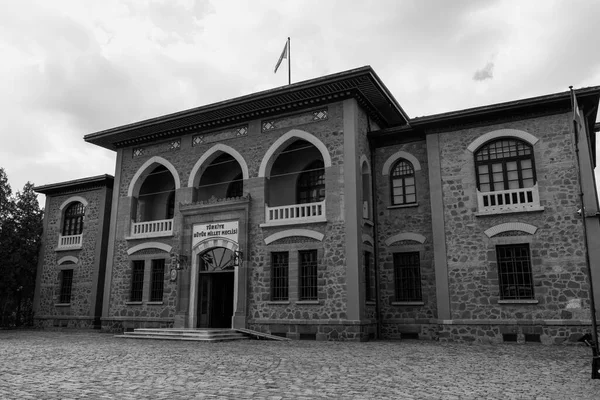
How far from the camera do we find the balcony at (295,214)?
18.3 metres

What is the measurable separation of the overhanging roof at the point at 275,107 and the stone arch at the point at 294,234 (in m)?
4.75

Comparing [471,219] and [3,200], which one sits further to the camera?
[3,200]

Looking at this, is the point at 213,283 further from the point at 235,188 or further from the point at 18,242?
the point at 18,242

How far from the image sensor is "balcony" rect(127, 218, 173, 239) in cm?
2153

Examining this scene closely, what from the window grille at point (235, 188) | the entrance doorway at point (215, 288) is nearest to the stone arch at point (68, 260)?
the entrance doorway at point (215, 288)

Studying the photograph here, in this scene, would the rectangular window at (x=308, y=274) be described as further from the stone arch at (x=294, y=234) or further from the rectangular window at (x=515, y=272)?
the rectangular window at (x=515, y=272)

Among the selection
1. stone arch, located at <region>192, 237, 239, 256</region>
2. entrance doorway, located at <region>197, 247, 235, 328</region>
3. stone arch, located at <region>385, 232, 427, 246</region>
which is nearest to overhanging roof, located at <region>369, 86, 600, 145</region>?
stone arch, located at <region>385, 232, 427, 246</region>

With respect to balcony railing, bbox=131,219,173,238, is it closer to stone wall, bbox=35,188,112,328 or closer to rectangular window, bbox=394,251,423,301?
stone wall, bbox=35,188,112,328

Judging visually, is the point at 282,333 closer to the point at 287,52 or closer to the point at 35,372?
the point at 35,372

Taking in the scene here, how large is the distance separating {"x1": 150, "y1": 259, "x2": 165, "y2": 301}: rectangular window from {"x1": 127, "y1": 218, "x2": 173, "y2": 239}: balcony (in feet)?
3.93

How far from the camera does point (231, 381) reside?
8070mm

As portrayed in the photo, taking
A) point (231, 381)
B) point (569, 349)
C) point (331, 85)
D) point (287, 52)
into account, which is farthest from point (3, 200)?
point (569, 349)

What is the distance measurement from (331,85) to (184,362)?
438 inches

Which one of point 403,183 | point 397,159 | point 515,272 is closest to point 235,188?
point 397,159
